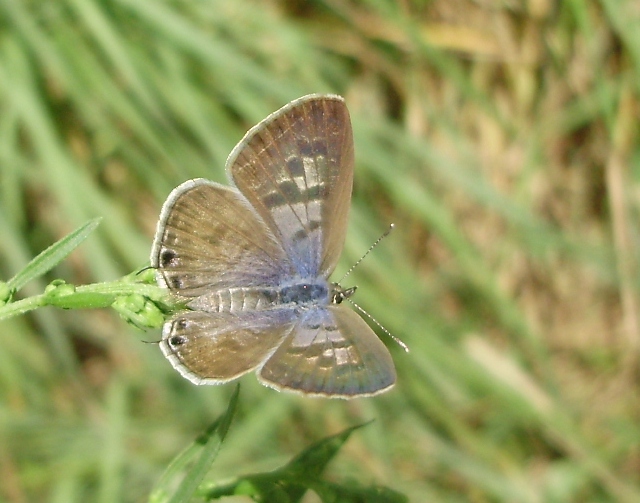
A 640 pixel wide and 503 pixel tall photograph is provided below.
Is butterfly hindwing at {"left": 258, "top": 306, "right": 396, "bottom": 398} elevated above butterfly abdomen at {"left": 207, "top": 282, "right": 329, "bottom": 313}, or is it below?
below

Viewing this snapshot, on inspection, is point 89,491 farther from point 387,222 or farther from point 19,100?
point 387,222

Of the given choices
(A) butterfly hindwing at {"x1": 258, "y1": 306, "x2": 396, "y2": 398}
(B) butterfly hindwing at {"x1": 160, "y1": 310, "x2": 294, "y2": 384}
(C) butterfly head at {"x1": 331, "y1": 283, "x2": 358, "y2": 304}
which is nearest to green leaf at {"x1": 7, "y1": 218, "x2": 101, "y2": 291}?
(B) butterfly hindwing at {"x1": 160, "y1": 310, "x2": 294, "y2": 384}

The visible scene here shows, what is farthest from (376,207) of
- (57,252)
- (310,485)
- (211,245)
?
A: (57,252)

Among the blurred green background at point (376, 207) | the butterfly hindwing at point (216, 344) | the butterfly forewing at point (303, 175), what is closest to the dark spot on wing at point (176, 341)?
the butterfly hindwing at point (216, 344)

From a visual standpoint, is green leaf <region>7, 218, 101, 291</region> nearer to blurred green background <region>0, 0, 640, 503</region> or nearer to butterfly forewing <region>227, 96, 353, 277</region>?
butterfly forewing <region>227, 96, 353, 277</region>

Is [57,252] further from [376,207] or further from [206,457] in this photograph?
[376,207]

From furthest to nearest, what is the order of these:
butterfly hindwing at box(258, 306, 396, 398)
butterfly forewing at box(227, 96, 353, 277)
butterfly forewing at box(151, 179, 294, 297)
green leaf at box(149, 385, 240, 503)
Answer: butterfly forewing at box(227, 96, 353, 277) → butterfly forewing at box(151, 179, 294, 297) → butterfly hindwing at box(258, 306, 396, 398) → green leaf at box(149, 385, 240, 503)

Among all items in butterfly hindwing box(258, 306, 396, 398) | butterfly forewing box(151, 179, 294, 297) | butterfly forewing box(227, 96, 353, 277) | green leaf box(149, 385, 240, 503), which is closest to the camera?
green leaf box(149, 385, 240, 503)
